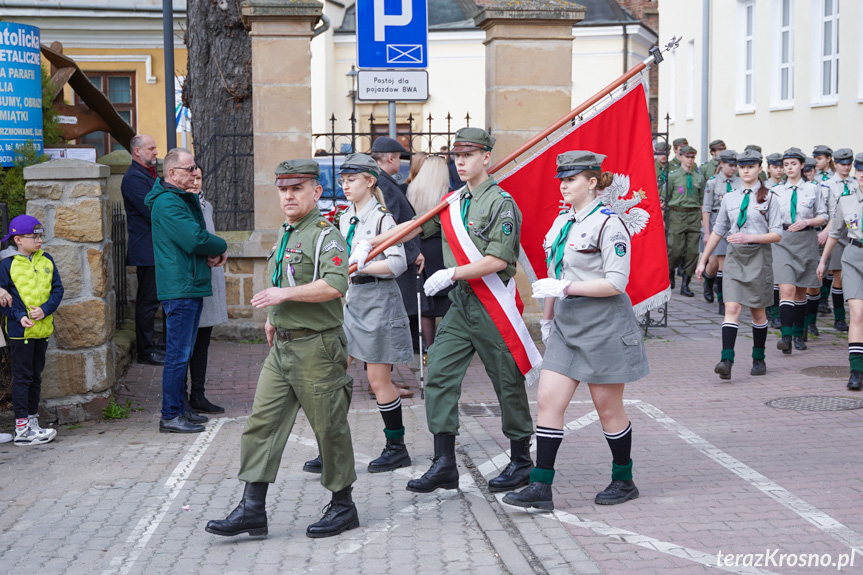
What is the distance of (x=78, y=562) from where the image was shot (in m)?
5.22

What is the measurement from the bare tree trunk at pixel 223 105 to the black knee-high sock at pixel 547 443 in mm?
6863

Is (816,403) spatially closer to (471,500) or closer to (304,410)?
(471,500)

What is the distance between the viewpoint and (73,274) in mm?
8148

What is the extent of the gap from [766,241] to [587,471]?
392 cm

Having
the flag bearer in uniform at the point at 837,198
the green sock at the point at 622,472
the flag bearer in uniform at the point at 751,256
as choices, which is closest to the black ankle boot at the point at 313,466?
the green sock at the point at 622,472

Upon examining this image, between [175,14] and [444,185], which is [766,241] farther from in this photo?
[175,14]

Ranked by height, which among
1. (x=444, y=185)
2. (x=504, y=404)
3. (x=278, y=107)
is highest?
(x=278, y=107)

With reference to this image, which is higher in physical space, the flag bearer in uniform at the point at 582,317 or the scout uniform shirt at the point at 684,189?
the scout uniform shirt at the point at 684,189

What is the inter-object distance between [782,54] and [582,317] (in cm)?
1687

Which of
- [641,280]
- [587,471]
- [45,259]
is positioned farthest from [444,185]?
[45,259]

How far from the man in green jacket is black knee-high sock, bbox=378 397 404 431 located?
1.78 meters

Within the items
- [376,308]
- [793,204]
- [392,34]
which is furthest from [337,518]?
[793,204]

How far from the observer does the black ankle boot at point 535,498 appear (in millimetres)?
5750

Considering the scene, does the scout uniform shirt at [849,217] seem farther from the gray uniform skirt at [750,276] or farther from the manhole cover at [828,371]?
the manhole cover at [828,371]
